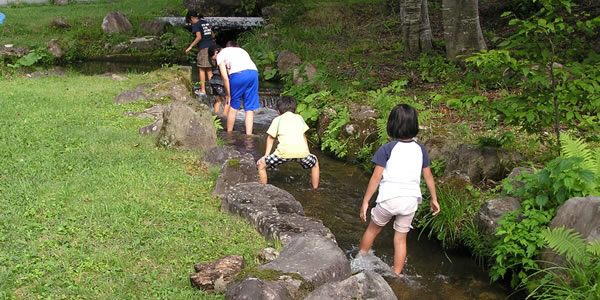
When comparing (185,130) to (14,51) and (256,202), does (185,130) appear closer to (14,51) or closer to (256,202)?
(256,202)

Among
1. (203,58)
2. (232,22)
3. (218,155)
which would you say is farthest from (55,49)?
(218,155)

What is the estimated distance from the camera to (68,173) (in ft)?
22.0

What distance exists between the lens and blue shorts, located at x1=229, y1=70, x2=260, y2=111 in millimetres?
9750

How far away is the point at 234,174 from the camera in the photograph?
6.71 metres

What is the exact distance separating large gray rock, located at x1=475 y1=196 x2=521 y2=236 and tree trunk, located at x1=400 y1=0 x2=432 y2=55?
8008 millimetres

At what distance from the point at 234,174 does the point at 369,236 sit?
6.10 ft

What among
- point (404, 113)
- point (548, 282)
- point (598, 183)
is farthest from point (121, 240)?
point (598, 183)

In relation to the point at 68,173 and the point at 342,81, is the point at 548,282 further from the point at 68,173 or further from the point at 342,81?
the point at 342,81

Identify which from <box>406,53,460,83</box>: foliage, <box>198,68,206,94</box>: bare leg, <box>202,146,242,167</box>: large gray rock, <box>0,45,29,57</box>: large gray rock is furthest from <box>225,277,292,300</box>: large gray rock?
<box>0,45,29,57</box>: large gray rock

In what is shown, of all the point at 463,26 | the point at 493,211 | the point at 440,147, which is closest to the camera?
the point at 493,211

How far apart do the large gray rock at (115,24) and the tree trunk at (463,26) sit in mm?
12289

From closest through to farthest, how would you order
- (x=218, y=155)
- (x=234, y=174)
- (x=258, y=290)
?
(x=258, y=290), (x=234, y=174), (x=218, y=155)

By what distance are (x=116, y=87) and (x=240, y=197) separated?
722 centimetres

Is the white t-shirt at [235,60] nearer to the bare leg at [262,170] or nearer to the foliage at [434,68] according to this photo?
the bare leg at [262,170]
